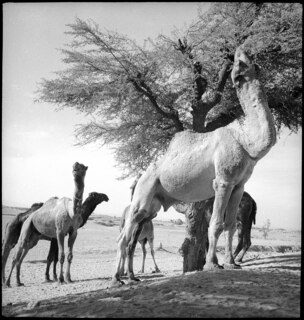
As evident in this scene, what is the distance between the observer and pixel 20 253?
1148cm

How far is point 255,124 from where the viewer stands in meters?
6.14

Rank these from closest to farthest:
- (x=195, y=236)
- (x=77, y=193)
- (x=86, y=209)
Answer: (x=77, y=193)
(x=195, y=236)
(x=86, y=209)

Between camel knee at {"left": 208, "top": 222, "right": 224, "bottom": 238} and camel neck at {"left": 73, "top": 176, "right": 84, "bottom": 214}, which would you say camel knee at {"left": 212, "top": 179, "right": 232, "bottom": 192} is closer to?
camel knee at {"left": 208, "top": 222, "right": 224, "bottom": 238}

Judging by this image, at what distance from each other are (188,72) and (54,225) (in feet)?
19.4

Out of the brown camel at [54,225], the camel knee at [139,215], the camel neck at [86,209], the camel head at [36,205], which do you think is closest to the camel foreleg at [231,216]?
the camel knee at [139,215]

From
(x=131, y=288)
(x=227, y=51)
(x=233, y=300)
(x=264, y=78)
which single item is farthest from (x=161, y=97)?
(x=233, y=300)

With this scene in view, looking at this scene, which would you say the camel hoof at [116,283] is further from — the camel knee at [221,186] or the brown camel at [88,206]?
the brown camel at [88,206]

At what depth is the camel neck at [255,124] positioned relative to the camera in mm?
5969

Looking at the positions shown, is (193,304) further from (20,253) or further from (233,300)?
(20,253)

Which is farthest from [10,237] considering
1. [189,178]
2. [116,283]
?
[189,178]

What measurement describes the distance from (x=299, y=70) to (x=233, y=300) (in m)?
8.50

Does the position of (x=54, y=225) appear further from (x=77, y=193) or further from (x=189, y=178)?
(x=189, y=178)

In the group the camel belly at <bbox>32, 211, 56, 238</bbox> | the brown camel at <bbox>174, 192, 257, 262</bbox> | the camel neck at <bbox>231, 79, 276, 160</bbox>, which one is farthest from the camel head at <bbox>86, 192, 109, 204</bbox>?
the camel neck at <bbox>231, 79, 276, 160</bbox>

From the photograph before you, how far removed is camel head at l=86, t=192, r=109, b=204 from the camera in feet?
40.5
